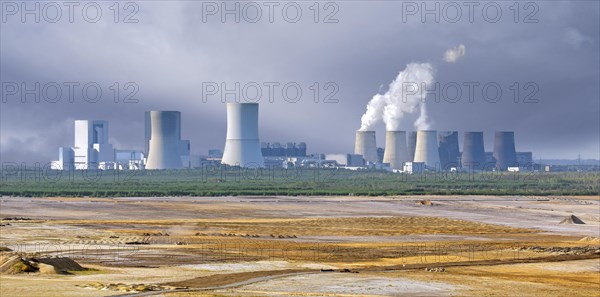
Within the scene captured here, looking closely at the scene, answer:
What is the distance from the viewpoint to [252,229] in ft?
276

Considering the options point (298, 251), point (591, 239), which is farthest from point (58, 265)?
point (591, 239)

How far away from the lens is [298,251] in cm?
6506

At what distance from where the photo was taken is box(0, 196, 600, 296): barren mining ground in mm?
47500

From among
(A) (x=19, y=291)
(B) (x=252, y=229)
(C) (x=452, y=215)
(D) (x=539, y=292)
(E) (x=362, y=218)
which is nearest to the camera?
(A) (x=19, y=291)

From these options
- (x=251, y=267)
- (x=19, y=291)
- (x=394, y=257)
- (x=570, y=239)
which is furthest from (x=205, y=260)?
(x=570, y=239)

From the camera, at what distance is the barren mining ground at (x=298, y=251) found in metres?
47.5

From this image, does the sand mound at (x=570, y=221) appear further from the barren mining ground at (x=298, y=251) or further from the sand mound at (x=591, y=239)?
the sand mound at (x=591, y=239)

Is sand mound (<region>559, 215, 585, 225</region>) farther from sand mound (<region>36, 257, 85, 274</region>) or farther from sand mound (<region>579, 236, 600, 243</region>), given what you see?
sand mound (<region>36, 257, 85, 274</region>)

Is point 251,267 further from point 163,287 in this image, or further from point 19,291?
point 19,291

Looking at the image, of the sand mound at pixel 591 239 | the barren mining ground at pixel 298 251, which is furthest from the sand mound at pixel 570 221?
the sand mound at pixel 591 239

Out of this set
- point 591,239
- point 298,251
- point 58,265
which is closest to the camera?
point 58,265

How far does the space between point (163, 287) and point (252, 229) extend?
38864 millimetres

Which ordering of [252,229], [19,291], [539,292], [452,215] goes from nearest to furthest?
[19,291], [539,292], [252,229], [452,215]

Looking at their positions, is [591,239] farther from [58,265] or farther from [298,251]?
[58,265]
